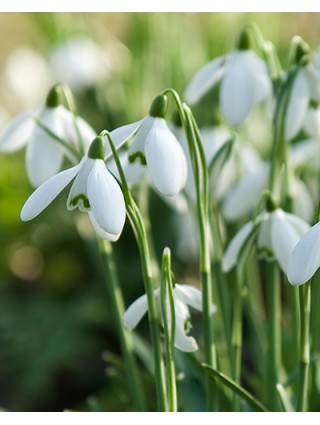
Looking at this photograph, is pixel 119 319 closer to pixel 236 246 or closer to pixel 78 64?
pixel 236 246

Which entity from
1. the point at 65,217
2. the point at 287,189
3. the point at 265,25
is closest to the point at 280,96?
the point at 287,189

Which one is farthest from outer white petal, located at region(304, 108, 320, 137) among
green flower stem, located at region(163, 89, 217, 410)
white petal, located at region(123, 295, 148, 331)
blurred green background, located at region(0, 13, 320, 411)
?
blurred green background, located at region(0, 13, 320, 411)

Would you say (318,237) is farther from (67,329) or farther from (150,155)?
(67,329)

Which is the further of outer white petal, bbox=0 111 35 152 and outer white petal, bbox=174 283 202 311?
outer white petal, bbox=0 111 35 152

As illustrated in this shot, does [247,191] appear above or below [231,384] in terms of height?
above

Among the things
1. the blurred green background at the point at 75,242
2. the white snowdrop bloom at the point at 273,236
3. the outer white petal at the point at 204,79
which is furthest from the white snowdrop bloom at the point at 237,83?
the blurred green background at the point at 75,242

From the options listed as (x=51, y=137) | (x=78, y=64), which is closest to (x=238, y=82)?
(x=51, y=137)

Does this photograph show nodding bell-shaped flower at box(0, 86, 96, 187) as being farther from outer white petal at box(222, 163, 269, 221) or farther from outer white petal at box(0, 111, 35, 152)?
outer white petal at box(222, 163, 269, 221)
